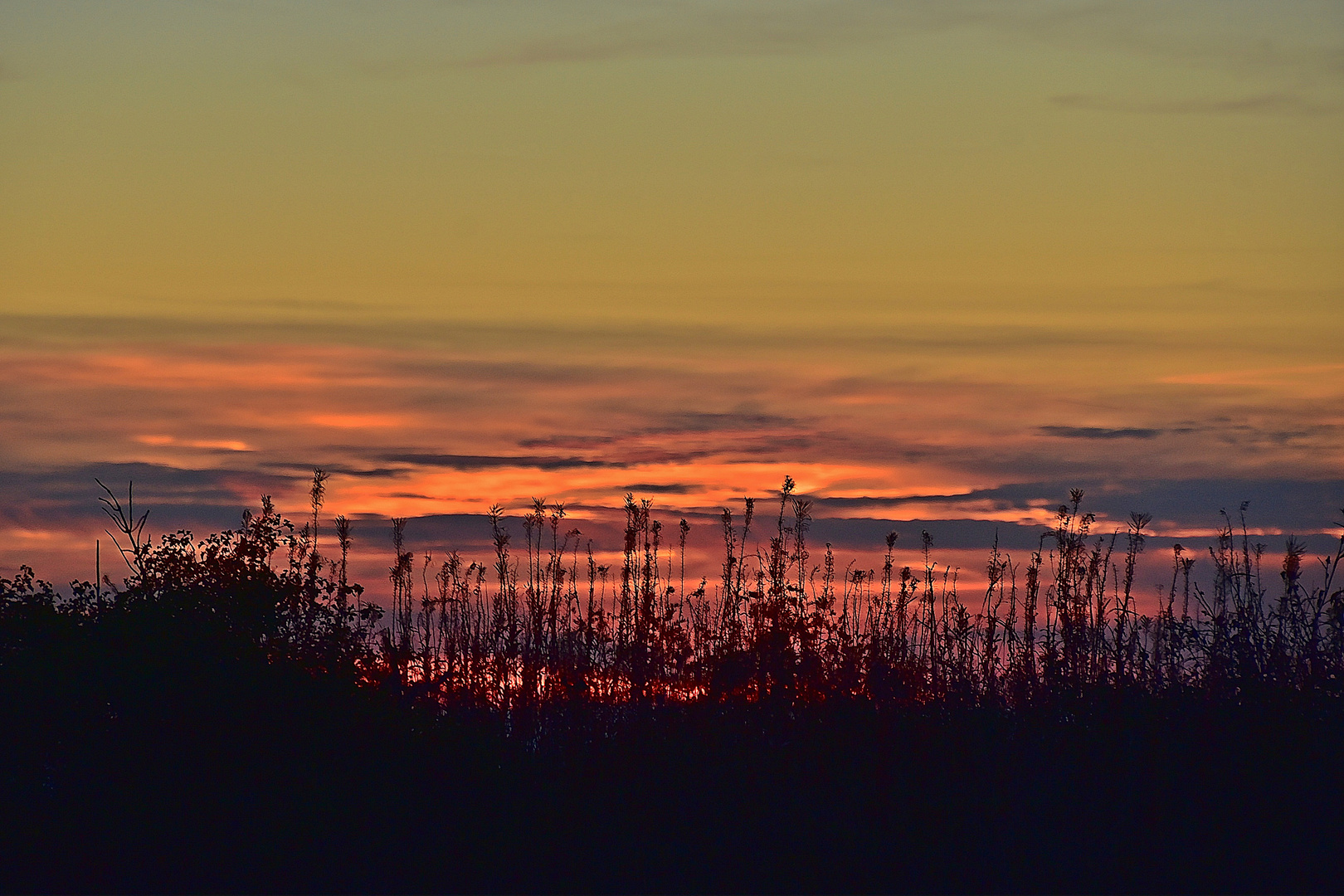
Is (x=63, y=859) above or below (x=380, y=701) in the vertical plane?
below

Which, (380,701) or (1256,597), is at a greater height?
(1256,597)

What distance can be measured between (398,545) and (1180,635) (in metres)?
8.53

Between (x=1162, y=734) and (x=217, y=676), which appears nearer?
(x=1162, y=734)

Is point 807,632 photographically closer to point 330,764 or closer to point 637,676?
point 637,676

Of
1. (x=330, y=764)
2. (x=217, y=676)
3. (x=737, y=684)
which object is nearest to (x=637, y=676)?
(x=737, y=684)

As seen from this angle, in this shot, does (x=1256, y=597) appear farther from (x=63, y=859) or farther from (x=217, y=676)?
(x=63, y=859)

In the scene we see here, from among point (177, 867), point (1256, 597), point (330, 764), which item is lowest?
point (177, 867)

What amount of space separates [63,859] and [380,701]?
10.6 ft

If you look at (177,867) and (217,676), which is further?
(217,676)

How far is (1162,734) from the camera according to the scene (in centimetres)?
1165

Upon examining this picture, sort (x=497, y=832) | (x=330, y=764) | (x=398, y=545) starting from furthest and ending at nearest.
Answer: (x=398, y=545), (x=330, y=764), (x=497, y=832)

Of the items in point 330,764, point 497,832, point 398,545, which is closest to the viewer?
point 497,832

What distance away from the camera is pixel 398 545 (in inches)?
573

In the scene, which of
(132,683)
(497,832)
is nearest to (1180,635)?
(497,832)
